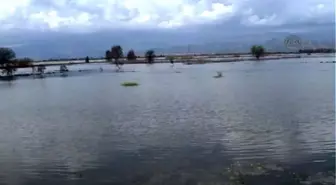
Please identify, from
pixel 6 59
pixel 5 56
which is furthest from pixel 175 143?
pixel 6 59

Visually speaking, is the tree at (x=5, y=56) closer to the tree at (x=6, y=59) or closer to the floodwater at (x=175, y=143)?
the tree at (x=6, y=59)

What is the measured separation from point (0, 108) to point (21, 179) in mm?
32234

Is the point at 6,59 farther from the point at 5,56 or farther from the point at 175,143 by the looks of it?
the point at 175,143

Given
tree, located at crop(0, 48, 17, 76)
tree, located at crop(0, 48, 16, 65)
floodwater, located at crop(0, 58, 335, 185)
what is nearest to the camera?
floodwater, located at crop(0, 58, 335, 185)

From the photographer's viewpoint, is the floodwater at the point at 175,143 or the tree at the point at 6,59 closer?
the floodwater at the point at 175,143

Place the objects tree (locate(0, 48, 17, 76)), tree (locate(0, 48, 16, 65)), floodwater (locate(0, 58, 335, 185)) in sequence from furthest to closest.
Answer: tree (locate(0, 48, 16, 65)) → tree (locate(0, 48, 17, 76)) → floodwater (locate(0, 58, 335, 185))

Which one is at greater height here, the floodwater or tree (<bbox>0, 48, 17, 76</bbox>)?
tree (<bbox>0, 48, 17, 76</bbox>)

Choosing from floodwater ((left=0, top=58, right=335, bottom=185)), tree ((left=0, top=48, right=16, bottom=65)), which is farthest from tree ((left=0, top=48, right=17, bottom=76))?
floodwater ((left=0, top=58, right=335, bottom=185))

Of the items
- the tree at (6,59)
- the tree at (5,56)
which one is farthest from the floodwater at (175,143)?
the tree at (5,56)

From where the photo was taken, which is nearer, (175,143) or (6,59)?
(175,143)

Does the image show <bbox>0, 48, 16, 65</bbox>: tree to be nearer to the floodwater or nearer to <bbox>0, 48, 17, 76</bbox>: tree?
<bbox>0, 48, 17, 76</bbox>: tree

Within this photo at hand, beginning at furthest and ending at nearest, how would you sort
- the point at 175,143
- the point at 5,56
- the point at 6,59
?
1. the point at 6,59
2. the point at 5,56
3. the point at 175,143

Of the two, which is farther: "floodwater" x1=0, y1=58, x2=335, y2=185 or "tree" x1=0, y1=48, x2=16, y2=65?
"tree" x1=0, y1=48, x2=16, y2=65

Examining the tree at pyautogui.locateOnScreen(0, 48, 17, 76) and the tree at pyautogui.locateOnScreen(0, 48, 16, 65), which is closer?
the tree at pyautogui.locateOnScreen(0, 48, 17, 76)
